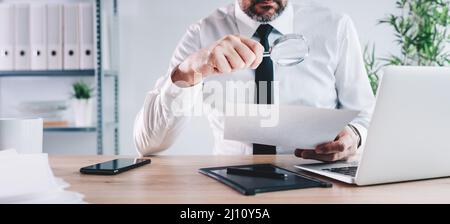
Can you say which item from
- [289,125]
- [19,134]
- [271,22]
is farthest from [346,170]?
[271,22]

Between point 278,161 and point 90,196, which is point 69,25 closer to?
point 278,161

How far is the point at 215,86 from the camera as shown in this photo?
5.22 feet

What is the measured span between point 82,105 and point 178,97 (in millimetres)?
1057

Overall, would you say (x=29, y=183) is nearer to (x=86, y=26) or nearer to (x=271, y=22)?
(x=271, y=22)

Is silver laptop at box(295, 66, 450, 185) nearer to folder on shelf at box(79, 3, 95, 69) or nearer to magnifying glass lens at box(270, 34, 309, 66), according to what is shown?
magnifying glass lens at box(270, 34, 309, 66)

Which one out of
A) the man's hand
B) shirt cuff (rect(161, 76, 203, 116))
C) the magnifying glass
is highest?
the magnifying glass

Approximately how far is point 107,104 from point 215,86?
97cm

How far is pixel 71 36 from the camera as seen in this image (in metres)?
2.00

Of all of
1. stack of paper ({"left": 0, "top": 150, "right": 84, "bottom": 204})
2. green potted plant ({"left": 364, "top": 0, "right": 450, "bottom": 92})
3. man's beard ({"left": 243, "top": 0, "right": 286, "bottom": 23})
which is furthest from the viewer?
green potted plant ({"left": 364, "top": 0, "right": 450, "bottom": 92})

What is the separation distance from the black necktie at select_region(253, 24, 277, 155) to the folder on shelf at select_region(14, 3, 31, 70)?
46.8 inches

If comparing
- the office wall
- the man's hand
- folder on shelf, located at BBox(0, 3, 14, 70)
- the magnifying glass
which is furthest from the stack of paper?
the office wall

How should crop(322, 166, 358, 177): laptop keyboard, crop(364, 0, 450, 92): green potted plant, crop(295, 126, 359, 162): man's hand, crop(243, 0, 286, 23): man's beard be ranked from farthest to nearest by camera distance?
1. crop(364, 0, 450, 92): green potted plant
2. crop(243, 0, 286, 23): man's beard
3. crop(295, 126, 359, 162): man's hand
4. crop(322, 166, 358, 177): laptop keyboard

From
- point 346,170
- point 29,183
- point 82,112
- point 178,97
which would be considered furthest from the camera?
point 82,112

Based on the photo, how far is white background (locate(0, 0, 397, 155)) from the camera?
233 cm
